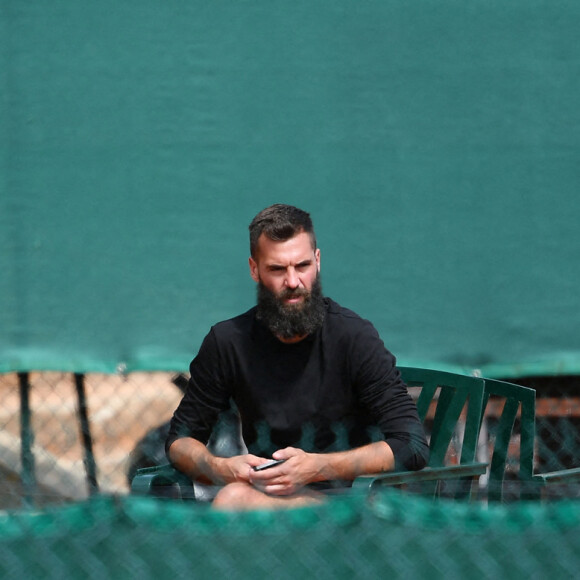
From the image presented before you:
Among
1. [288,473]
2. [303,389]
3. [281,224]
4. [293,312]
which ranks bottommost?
[288,473]

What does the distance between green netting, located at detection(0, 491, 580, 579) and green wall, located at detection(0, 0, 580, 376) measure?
2030mm

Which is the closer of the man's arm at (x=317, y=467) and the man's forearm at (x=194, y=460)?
the man's arm at (x=317, y=467)

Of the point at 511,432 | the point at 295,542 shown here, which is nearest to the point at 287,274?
the point at 511,432

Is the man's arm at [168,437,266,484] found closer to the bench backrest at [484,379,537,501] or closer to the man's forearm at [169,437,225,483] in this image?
the man's forearm at [169,437,225,483]

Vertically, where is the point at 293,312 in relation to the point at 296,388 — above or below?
above

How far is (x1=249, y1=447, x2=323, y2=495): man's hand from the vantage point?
2721 mm

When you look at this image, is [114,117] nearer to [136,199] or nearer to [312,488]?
[136,199]

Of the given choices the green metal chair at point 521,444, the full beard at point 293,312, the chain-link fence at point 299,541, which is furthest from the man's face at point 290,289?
the chain-link fence at point 299,541

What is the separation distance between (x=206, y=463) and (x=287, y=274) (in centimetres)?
59

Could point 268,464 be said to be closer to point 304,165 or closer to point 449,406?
point 449,406

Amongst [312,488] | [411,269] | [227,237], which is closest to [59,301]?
[227,237]

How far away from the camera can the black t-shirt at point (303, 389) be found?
2.88 meters

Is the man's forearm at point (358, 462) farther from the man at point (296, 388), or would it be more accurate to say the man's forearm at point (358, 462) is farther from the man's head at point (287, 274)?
the man's head at point (287, 274)

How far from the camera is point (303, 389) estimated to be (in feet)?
9.57
